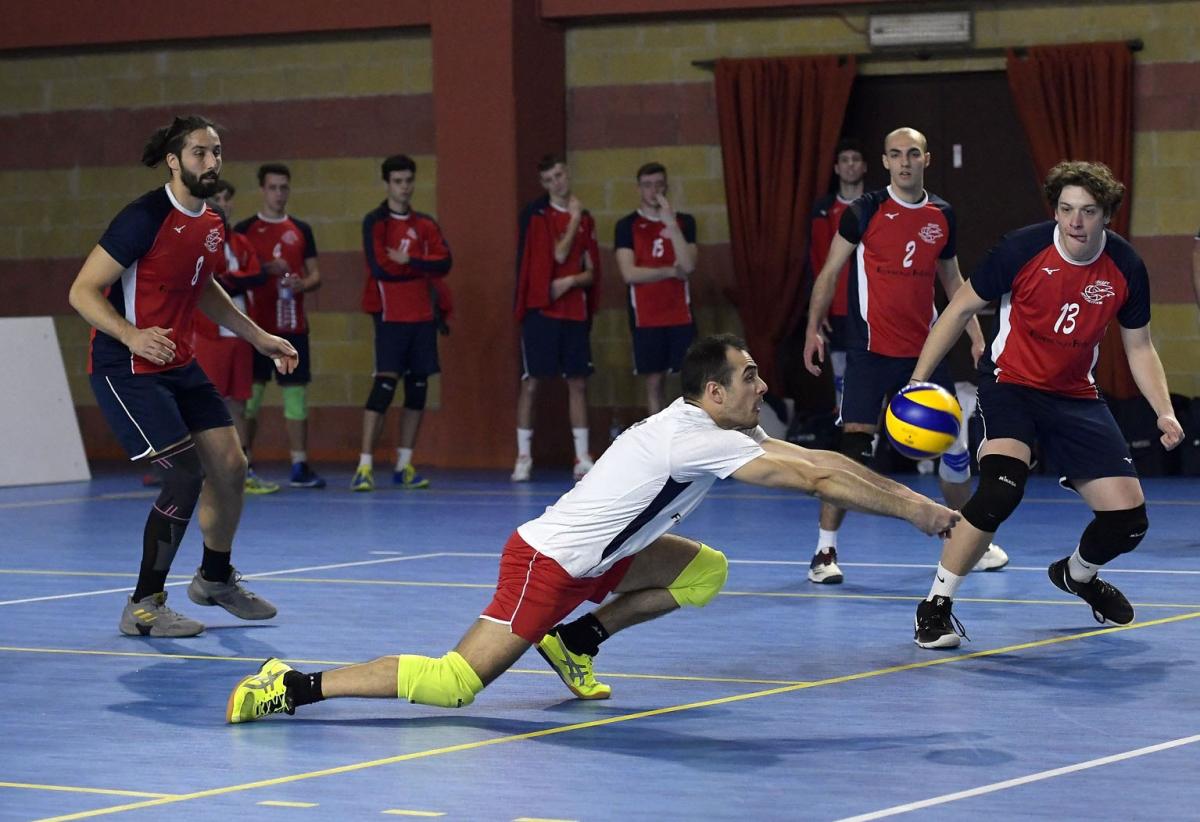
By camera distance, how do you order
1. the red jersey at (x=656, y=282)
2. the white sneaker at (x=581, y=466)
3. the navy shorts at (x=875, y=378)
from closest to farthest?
the navy shorts at (x=875, y=378) → the white sneaker at (x=581, y=466) → the red jersey at (x=656, y=282)

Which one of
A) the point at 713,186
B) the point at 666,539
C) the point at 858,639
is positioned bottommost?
the point at 858,639

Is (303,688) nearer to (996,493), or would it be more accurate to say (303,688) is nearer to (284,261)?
(996,493)

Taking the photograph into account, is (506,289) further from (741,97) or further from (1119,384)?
(1119,384)

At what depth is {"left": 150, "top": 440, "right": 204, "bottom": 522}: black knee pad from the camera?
306 inches

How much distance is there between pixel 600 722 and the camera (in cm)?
609

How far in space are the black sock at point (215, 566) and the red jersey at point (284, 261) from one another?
6743mm

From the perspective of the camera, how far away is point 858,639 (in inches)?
300

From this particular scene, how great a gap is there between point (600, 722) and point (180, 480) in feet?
8.11

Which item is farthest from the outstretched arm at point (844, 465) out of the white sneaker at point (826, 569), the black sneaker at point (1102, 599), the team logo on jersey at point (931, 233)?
the team logo on jersey at point (931, 233)

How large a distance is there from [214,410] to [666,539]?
231cm

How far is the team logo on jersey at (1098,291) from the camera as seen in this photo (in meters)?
7.38

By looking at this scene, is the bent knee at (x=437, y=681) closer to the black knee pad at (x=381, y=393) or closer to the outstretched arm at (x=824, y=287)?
the outstretched arm at (x=824, y=287)

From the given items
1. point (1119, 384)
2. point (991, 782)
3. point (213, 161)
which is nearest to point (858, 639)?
point (991, 782)

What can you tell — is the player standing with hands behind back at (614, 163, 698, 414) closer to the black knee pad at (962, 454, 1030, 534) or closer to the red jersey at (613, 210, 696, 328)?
the red jersey at (613, 210, 696, 328)
